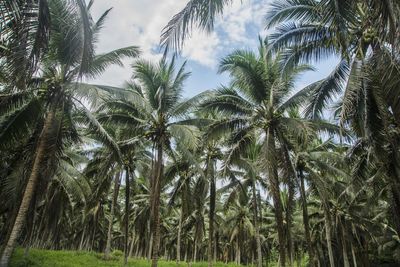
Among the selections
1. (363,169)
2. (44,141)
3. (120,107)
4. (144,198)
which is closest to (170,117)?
(120,107)

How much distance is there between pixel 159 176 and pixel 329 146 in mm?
11798

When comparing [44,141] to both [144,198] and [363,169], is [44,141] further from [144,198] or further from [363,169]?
[144,198]

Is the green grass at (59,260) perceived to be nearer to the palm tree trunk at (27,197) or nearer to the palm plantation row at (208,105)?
the palm plantation row at (208,105)

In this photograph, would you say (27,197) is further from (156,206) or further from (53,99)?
(156,206)

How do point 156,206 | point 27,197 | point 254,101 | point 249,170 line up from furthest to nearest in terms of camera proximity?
point 249,170
point 156,206
point 254,101
point 27,197

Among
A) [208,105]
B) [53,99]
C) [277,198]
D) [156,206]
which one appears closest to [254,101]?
[208,105]

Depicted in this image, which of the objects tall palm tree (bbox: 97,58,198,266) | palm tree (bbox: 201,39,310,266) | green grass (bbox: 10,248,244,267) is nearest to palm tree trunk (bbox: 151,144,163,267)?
tall palm tree (bbox: 97,58,198,266)

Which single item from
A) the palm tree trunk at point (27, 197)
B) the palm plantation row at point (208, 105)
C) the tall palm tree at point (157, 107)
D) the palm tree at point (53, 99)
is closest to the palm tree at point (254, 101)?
the palm plantation row at point (208, 105)

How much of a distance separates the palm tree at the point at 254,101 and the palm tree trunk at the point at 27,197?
682cm

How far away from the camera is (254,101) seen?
15977 mm

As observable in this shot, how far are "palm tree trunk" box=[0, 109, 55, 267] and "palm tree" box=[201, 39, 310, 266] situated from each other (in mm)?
6819

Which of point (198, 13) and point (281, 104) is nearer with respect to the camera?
point (198, 13)

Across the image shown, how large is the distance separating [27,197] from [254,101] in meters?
9.95

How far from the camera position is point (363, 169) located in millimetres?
15984
